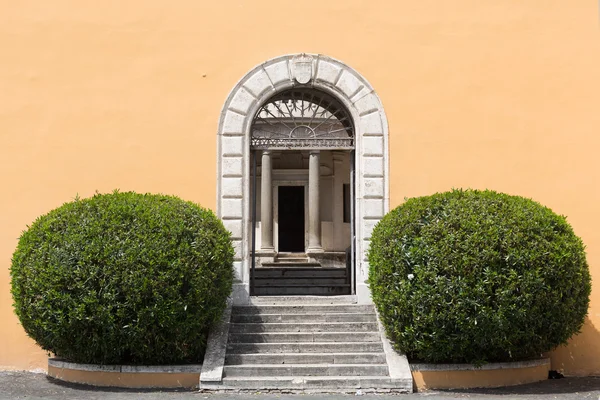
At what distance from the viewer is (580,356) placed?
339 inches

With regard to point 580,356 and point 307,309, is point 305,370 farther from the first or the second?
point 580,356

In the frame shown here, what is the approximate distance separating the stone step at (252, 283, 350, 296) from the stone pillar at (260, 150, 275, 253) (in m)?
5.57

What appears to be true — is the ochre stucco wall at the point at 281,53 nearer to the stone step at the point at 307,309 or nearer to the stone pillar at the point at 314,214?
the stone step at the point at 307,309

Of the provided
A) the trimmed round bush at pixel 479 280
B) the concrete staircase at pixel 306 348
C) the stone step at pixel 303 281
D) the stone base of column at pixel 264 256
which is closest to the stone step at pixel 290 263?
the stone base of column at pixel 264 256

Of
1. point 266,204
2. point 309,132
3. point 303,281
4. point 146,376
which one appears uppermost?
point 309,132

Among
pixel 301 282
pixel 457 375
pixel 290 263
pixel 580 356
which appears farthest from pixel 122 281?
pixel 290 263

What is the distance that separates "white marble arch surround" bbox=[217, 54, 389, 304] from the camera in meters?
8.70

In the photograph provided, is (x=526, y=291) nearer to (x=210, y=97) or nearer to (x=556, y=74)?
(x=556, y=74)

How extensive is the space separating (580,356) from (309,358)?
351 centimetres

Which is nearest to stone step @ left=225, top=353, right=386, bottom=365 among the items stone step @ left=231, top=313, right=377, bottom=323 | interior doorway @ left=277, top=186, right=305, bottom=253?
stone step @ left=231, top=313, right=377, bottom=323

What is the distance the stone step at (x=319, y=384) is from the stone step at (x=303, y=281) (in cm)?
417

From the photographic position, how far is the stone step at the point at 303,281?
11.8 metres

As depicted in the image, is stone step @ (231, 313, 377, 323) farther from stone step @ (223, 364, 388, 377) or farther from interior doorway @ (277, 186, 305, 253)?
interior doorway @ (277, 186, 305, 253)

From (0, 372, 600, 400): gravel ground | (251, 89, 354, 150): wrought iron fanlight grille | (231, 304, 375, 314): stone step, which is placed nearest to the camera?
(0, 372, 600, 400): gravel ground
